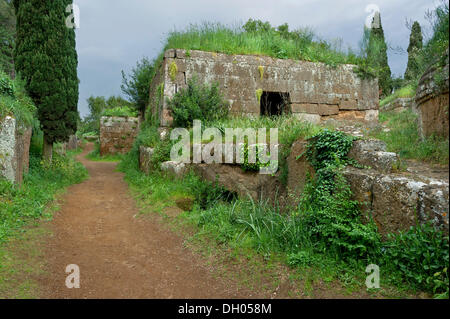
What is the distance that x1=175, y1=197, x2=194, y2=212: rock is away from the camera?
19.5ft

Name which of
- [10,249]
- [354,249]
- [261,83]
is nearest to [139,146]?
[261,83]

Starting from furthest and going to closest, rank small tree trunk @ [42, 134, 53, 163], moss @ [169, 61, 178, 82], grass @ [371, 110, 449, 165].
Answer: moss @ [169, 61, 178, 82], small tree trunk @ [42, 134, 53, 163], grass @ [371, 110, 449, 165]

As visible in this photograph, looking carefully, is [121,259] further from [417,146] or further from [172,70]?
[172,70]

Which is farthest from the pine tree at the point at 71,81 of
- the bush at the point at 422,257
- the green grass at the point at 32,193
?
the bush at the point at 422,257

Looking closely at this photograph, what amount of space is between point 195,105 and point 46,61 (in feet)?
14.2

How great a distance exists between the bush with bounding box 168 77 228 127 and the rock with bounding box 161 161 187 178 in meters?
1.69

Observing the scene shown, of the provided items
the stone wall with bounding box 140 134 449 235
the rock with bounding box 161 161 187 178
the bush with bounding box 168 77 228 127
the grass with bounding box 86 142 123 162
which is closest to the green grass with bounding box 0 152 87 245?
the rock with bounding box 161 161 187 178

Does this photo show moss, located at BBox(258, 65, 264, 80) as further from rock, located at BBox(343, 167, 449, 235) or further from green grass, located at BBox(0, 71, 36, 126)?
rock, located at BBox(343, 167, 449, 235)

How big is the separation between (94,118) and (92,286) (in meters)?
32.6

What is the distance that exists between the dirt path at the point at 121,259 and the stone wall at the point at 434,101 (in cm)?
299

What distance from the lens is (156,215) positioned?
233 inches

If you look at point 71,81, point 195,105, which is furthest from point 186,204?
point 71,81

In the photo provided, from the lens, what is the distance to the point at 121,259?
4.18 meters
